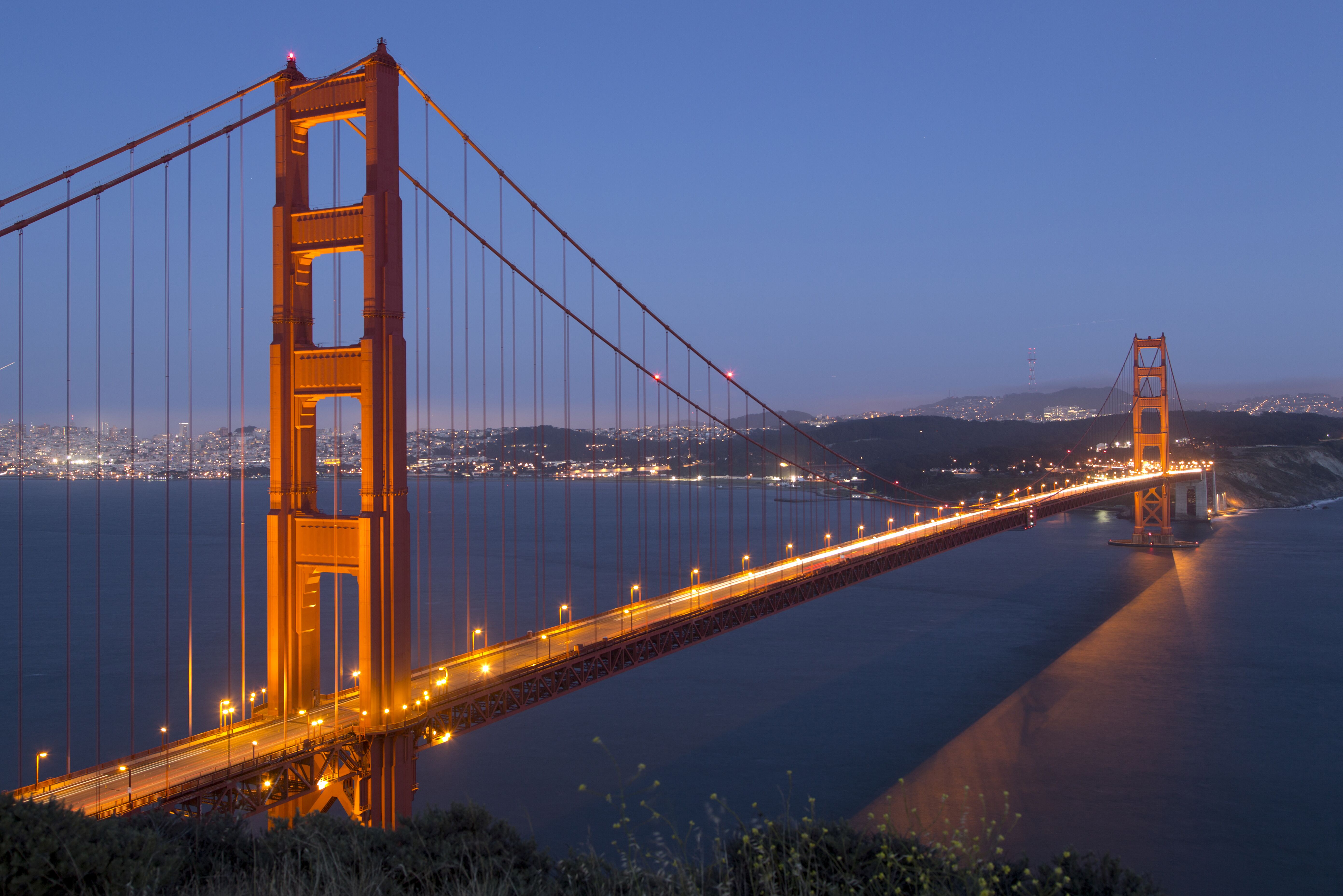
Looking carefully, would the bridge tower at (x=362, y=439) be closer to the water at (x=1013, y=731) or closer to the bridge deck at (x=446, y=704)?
A: the bridge deck at (x=446, y=704)

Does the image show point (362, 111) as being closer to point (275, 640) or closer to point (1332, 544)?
point (275, 640)

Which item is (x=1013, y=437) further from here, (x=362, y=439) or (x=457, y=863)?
(x=457, y=863)

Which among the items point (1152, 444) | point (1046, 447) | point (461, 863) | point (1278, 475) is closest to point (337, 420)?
point (461, 863)

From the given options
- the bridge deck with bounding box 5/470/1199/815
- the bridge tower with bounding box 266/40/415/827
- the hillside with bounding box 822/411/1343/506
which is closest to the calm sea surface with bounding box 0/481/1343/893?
the bridge deck with bounding box 5/470/1199/815

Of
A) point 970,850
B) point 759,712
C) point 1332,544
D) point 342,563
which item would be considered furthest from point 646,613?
point 1332,544

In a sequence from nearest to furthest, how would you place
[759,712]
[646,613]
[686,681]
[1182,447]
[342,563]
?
[342,563] < [646,613] < [759,712] < [686,681] < [1182,447]
